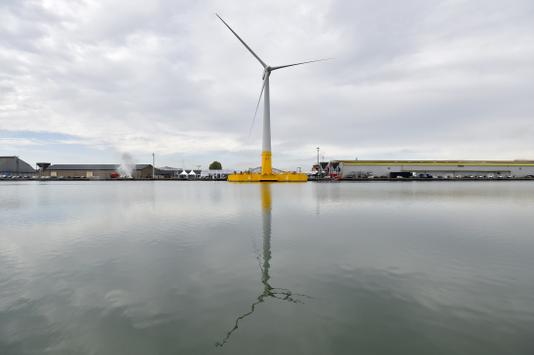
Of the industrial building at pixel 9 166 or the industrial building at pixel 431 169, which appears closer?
the industrial building at pixel 431 169

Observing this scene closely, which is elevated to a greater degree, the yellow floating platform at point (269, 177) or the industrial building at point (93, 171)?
the industrial building at point (93, 171)

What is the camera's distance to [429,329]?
23.8 ft

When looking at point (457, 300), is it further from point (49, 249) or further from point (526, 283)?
point (49, 249)

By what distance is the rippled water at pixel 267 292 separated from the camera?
6777 mm

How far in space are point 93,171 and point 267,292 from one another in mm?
201999

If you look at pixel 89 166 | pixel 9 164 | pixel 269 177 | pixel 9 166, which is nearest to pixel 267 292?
pixel 269 177

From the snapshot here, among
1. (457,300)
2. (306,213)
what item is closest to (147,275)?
(457,300)

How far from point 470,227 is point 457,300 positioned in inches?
568

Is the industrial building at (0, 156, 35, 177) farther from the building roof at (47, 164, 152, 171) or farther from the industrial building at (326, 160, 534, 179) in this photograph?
the industrial building at (326, 160, 534, 179)

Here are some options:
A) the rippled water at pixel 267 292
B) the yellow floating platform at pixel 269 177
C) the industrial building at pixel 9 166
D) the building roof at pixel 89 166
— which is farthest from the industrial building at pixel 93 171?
the rippled water at pixel 267 292

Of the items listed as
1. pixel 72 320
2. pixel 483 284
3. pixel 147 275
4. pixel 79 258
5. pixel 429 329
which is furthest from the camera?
pixel 79 258

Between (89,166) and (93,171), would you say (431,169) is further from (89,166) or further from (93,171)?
(89,166)

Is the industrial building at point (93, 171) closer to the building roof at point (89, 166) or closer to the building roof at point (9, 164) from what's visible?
the building roof at point (89, 166)

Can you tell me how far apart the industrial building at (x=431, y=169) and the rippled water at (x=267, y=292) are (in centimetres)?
13461
